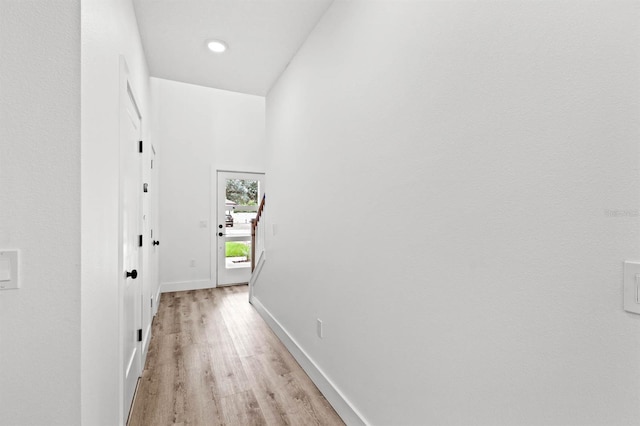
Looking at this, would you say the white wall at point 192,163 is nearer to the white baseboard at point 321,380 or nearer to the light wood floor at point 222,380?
the light wood floor at point 222,380

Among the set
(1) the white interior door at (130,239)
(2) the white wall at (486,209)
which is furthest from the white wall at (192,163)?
(2) the white wall at (486,209)

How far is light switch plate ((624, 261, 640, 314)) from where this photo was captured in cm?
69

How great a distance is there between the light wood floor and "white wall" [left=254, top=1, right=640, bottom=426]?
36 cm

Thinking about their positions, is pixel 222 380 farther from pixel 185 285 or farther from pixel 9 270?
pixel 185 285

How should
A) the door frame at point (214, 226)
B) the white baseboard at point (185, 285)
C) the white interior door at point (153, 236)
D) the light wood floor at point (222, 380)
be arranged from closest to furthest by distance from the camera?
the light wood floor at point (222, 380) → the white interior door at point (153, 236) → the white baseboard at point (185, 285) → the door frame at point (214, 226)

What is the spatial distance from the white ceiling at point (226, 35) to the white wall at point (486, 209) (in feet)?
1.66

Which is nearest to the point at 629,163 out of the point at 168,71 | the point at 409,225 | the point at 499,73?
the point at 499,73

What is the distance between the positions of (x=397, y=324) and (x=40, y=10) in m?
1.66

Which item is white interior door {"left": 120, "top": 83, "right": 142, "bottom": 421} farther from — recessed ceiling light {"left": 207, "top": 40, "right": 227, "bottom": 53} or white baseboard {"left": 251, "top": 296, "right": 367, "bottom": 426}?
white baseboard {"left": 251, "top": 296, "right": 367, "bottom": 426}

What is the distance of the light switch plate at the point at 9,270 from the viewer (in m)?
0.87

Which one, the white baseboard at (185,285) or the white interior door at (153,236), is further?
the white baseboard at (185,285)

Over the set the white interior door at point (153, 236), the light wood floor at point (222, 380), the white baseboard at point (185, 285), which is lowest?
the light wood floor at point (222, 380)

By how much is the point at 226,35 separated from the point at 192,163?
2.73 metres

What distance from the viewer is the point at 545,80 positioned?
2.83 ft
